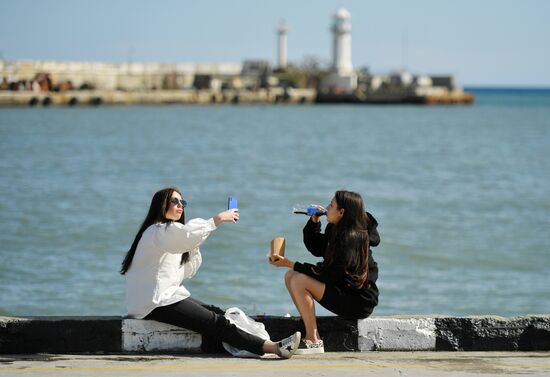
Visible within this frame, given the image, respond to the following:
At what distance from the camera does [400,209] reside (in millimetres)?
31531

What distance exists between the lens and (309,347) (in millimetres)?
8141

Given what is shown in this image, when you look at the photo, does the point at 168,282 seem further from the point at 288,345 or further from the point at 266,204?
the point at 266,204

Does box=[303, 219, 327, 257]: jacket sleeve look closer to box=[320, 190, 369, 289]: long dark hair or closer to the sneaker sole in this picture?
box=[320, 190, 369, 289]: long dark hair

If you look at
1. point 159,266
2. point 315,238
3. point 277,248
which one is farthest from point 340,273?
point 159,266

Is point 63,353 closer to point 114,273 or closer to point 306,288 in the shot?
point 306,288

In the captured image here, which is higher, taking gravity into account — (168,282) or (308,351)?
(168,282)

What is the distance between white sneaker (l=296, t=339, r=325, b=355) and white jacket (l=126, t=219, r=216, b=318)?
85 cm

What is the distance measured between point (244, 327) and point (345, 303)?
71cm

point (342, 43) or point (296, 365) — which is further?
point (342, 43)

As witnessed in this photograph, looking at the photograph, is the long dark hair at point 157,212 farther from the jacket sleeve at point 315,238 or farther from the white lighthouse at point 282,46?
the white lighthouse at point 282,46

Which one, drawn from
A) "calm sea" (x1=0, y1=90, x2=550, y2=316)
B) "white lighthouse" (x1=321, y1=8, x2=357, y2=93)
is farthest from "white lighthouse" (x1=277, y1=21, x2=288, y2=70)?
"calm sea" (x1=0, y1=90, x2=550, y2=316)

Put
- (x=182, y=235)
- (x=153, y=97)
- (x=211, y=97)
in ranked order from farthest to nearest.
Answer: (x=211, y=97) → (x=153, y=97) → (x=182, y=235)

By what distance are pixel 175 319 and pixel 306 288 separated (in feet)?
2.96

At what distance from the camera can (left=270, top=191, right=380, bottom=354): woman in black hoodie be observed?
318 inches
